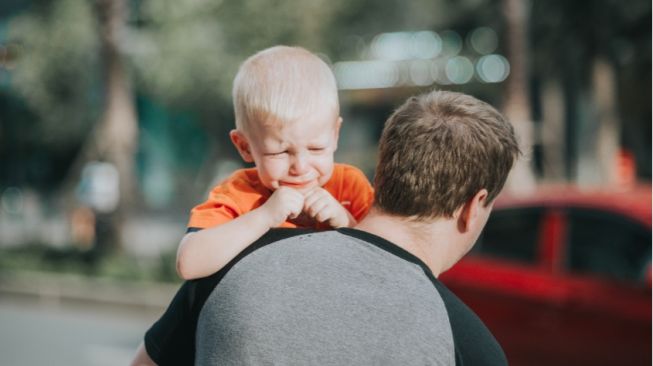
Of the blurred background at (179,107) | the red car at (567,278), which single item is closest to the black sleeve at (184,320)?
the blurred background at (179,107)

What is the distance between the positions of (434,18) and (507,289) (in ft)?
51.6

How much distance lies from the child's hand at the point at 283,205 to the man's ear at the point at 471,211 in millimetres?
317

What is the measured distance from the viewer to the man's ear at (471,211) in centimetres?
171

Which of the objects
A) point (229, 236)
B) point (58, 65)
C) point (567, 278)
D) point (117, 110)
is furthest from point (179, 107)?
point (229, 236)

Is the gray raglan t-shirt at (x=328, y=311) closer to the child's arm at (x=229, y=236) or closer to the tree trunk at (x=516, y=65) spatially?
the child's arm at (x=229, y=236)

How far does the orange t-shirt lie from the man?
16cm

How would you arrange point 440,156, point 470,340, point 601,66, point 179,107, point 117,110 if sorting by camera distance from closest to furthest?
1. point 470,340
2. point 440,156
3. point 117,110
4. point 601,66
5. point 179,107

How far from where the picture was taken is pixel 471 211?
1723mm

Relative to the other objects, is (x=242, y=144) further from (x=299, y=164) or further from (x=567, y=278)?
(x=567, y=278)

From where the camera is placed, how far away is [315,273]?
1587 millimetres

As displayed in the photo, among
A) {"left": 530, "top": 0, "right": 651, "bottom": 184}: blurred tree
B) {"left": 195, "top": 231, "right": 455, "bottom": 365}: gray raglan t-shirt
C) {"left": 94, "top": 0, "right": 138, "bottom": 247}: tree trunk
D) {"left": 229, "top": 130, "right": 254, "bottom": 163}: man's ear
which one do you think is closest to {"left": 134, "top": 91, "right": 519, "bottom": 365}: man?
{"left": 195, "top": 231, "right": 455, "bottom": 365}: gray raglan t-shirt

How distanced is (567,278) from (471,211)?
12.2 feet

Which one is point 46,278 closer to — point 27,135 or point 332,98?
point 332,98

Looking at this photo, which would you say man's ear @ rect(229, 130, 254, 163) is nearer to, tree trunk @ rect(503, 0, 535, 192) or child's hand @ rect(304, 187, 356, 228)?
child's hand @ rect(304, 187, 356, 228)
